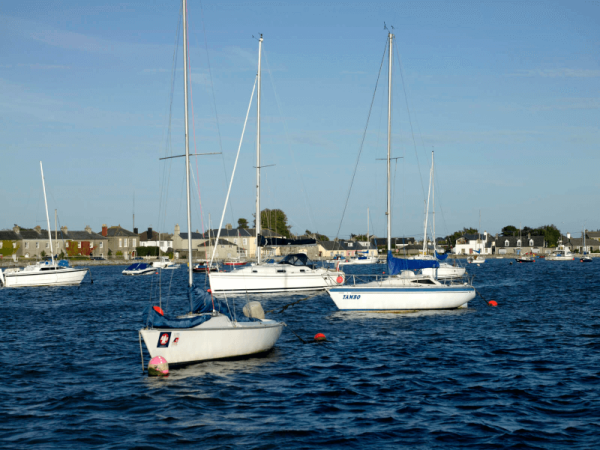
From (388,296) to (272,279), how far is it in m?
13.2

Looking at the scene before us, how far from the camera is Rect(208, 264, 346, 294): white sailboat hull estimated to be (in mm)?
43469

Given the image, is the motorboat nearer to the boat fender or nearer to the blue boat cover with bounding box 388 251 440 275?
the blue boat cover with bounding box 388 251 440 275

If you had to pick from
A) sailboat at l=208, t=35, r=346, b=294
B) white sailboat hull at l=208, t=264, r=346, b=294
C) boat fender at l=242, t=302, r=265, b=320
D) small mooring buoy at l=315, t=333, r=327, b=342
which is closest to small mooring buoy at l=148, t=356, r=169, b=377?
boat fender at l=242, t=302, r=265, b=320

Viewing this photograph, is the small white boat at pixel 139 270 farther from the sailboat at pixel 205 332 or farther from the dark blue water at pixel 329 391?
the sailboat at pixel 205 332

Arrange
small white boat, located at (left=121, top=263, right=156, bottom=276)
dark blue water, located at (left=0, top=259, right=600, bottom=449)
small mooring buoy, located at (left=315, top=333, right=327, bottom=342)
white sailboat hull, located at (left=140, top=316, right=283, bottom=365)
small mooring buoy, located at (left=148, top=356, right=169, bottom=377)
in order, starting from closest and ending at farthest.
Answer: dark blue water, located at (left=0, top=259, right=600, bottom=449) < small mooring buoy, located at (left=148, top=356, right=169, bottom=377) < white sailboat hull, located at (left=140, top=316, right=283, bottom=365) < small mooring buoy, located at (left=315, top=333, right=327, bottom=342) < small white boat, located at (left=121, top=263, right=156, bottom=276)

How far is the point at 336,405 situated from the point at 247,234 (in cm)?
15041

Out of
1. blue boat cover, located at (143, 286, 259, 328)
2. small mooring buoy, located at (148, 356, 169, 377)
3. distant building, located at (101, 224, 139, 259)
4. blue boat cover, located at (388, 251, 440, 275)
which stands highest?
distant building, located at (101, 224, 139, 259)

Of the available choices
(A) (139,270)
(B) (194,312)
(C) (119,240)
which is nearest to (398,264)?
(B) (194,312)

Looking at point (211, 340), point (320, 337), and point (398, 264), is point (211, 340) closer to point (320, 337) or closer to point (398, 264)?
point (320, 337)

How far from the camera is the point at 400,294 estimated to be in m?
33.2

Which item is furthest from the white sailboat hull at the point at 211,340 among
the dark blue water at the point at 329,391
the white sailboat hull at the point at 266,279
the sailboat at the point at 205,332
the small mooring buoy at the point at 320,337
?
the white sailboat hull at the point at 266,279

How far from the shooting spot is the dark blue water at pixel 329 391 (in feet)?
44.4

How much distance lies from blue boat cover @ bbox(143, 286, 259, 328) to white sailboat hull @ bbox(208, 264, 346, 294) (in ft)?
69.2

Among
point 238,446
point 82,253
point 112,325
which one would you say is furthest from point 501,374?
point 82,253
